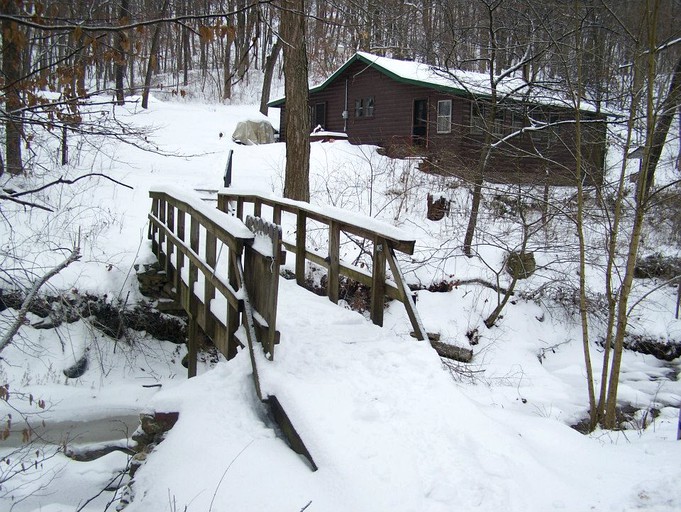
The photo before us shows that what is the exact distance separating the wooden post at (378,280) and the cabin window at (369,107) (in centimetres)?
1962

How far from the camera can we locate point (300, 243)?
24.0ft

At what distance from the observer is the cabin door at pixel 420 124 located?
22.2 m

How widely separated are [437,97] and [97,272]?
14756 millimetres

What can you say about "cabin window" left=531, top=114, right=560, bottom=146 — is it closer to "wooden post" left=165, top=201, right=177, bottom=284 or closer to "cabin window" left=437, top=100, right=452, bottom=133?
"cabin window" left=437, top=100, right=452, bottom=133

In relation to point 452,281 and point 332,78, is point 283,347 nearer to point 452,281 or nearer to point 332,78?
point 452,281

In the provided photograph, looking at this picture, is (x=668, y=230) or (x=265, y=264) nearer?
(x=265, y=264)

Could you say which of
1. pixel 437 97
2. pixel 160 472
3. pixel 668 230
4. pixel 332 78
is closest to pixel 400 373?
pixel 160 472

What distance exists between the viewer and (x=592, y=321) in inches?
484

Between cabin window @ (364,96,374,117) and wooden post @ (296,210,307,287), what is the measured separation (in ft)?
58.6

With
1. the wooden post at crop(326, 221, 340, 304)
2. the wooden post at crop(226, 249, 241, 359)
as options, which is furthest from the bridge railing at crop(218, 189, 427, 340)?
the wooden post at crop(226, 249, 241, 359)

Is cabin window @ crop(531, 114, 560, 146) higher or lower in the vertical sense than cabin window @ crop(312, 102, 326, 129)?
lower

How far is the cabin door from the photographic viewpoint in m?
22.2

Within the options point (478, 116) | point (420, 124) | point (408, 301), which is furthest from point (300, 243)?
point (420, 124)

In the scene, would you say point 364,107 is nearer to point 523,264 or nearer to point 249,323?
point 523,264
